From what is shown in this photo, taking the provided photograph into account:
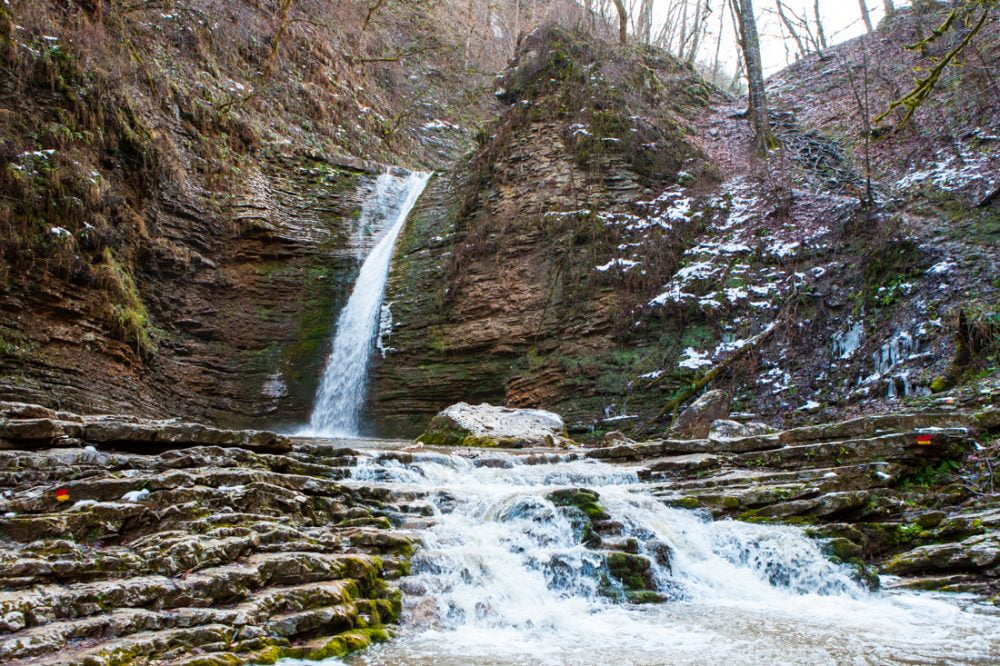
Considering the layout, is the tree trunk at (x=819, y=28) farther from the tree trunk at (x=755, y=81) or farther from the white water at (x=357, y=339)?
the white water at (x=357, y=339)

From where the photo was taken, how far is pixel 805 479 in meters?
7.08

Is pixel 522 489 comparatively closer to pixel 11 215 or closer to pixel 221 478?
pixel 221 478

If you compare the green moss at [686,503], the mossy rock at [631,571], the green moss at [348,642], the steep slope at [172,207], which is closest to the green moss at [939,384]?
the green moss at [686,503]

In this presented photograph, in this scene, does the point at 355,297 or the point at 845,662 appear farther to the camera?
the point at 355,297

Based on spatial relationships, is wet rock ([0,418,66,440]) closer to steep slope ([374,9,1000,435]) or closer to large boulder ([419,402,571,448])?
large boulder ([419,402,571,448])

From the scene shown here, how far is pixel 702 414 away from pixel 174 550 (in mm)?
8325

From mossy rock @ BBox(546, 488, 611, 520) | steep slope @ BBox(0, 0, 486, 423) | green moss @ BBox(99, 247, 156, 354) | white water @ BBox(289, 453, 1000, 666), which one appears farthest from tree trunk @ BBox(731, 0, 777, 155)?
green moss @ BBox(99, 247, 156, 354)

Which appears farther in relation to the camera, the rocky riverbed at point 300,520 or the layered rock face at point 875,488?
the layered rock face at point 875,488

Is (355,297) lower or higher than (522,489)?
higher

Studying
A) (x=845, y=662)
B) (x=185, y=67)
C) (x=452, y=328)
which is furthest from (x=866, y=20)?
(x=845, y=662)

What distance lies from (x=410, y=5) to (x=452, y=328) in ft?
68.1

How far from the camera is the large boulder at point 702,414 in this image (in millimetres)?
10755

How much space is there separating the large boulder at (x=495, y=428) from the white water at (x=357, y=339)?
11.7 ft

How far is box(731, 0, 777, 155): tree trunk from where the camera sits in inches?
647
